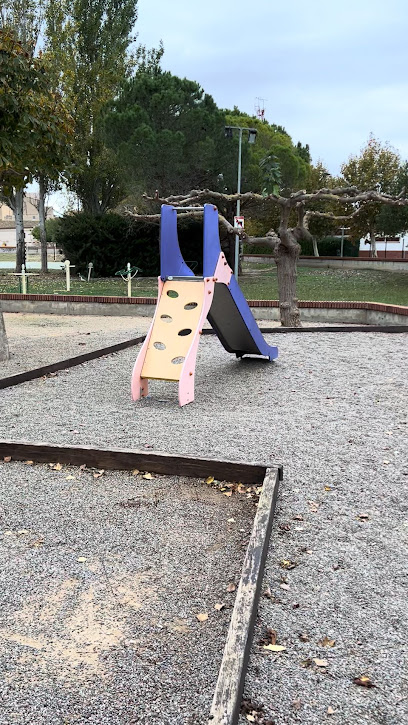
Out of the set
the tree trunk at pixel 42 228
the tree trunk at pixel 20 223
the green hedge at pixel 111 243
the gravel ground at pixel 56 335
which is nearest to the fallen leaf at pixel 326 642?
the gravel ground at pixel 56 335

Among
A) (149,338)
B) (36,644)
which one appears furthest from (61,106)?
(36,644)

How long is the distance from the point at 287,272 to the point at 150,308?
436 cm

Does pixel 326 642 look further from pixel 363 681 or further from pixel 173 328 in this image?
pixel 173 328

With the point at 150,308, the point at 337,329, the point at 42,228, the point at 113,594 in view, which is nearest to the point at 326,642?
the point at 113,594

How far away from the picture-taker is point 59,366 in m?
7.55

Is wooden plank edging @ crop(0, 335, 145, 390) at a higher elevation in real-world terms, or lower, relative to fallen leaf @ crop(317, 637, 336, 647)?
lower

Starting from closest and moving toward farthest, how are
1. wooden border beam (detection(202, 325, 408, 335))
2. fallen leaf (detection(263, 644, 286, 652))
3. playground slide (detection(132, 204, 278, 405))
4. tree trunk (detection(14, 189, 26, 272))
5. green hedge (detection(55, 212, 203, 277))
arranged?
fallen leaf (detection(263, 644, 286, 652)), playground slide (detection(132, 204, 278, 405)), wooden border beam (detection(202, 325, 408, 335)), tree trunk (detection(14, 189, 26, 272)), green hedge (detection(55, 212, 203, 277))

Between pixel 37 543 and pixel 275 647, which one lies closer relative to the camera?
pixel 275 647

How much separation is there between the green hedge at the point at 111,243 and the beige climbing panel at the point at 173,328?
21452 mm

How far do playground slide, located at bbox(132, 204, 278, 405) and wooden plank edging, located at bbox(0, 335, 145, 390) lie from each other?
61.0 inches

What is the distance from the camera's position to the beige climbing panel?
5934mm

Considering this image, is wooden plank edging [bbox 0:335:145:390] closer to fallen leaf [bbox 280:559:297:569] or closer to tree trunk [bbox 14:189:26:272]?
fallen leaf [bbox 280:559:297:569]

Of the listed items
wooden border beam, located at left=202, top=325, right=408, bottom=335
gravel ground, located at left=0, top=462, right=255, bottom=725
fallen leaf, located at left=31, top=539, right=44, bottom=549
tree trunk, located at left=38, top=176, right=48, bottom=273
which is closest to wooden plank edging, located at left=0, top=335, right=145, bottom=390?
wooden border beam, located at left=202, top=325, right=408, bottom=335

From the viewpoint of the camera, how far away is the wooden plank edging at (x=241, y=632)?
1790mm
